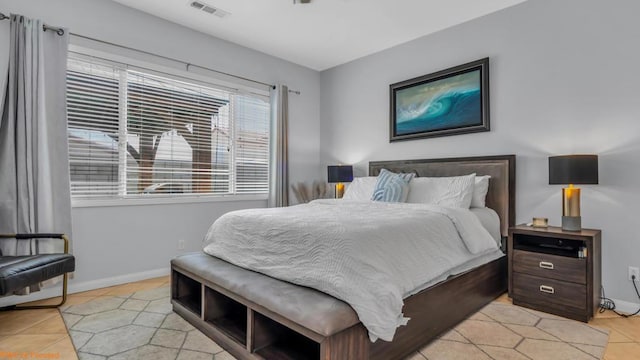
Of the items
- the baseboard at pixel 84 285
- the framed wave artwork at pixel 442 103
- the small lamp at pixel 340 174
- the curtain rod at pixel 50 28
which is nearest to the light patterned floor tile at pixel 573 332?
the framed wave artwork at pixel 442 103

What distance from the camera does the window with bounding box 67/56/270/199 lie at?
3.06 meters

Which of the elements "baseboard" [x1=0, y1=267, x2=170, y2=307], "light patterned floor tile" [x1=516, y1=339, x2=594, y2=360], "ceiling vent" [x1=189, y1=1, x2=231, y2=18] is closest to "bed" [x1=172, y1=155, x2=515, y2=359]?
"light patterned floor tile" [x1=516, y1=339, x2=594, y2=360]

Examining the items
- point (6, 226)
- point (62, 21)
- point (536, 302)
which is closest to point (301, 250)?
point (536, 302)

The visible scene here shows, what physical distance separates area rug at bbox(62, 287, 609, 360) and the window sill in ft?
2.96

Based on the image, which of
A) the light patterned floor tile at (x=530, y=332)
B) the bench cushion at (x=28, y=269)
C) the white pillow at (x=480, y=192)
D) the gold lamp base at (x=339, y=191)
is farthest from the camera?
the gold lamp base at (x=339, y=191)

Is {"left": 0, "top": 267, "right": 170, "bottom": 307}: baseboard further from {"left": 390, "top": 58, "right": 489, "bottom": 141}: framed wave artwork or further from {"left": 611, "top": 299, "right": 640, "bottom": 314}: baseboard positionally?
{"left": 611, "top": 299, "right": 640, "bottom": 314}: baseboard

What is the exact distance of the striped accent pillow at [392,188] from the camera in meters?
3.18

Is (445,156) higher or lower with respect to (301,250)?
higher

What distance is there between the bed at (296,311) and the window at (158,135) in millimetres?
1382

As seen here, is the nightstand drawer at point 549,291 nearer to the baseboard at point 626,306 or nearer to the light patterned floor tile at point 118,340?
the baseboard at point 626,306

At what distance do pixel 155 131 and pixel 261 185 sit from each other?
1.46m

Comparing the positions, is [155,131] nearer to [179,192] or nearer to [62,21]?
[179,192]

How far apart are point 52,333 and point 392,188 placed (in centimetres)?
279

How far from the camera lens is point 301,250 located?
6.07ft
